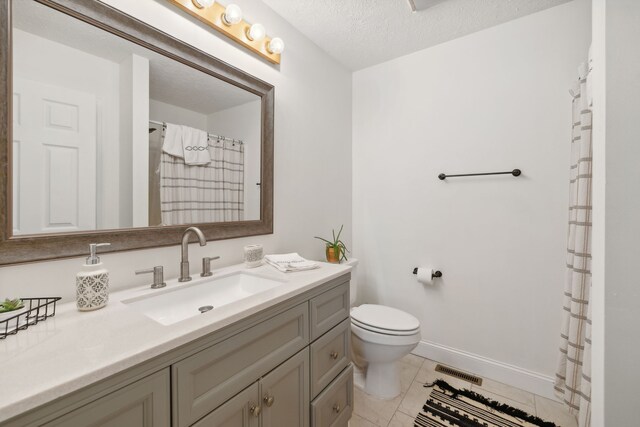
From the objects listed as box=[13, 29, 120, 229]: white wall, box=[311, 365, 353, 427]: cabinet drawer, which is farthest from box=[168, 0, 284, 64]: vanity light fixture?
box=[311, 365, 353, 427]: cabinet drawer

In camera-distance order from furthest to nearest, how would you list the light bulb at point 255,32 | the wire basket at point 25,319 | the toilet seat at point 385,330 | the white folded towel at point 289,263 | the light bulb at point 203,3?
the toilet seat at point 385,330
the light bulb at point 255,32
the white folded towel at point 289,263
the light bulb at point 203,3
the wire basket at point 25,319

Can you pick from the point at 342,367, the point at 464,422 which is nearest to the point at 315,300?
the point at 342,367

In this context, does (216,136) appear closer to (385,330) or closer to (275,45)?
(275,45)

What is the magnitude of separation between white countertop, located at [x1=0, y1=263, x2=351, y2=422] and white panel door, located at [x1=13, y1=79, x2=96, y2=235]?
302mm

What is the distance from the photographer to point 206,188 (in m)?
1.38

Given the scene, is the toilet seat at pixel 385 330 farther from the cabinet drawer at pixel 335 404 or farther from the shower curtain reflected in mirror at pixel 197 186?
the shower curtain reflected in mirror at pixel 197 186

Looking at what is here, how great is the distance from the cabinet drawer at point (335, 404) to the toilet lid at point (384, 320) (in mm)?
302

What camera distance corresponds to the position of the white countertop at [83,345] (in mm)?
491

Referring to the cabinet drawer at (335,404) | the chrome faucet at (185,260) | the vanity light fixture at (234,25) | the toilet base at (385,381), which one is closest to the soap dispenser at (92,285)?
the chrome faucet at (185,260)

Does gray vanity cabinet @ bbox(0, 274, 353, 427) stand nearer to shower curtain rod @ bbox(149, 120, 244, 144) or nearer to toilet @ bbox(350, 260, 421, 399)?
toilet @ bbox(350, 260, 421, 399)

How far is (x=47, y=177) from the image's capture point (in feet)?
2.92

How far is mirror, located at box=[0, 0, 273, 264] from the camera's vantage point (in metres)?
0.85

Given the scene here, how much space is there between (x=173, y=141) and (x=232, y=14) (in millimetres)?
710

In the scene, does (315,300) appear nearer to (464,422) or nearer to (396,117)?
(464,422)
